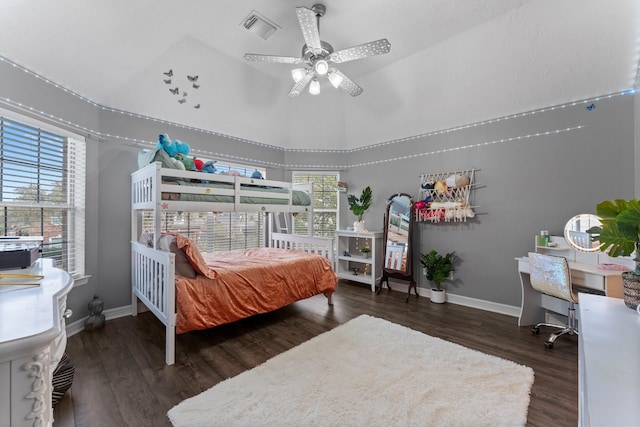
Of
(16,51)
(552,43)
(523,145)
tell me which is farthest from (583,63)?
(16,51)

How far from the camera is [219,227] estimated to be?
13.9 ft

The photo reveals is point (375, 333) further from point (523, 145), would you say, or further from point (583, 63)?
point (583, 63)

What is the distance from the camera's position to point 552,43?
267 centimetres

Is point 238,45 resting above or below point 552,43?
above

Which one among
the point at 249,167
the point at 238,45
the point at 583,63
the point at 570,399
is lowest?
the point at 570,399

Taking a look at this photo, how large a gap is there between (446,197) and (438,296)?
1.38 m

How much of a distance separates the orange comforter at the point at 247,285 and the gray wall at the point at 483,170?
1.24 metres

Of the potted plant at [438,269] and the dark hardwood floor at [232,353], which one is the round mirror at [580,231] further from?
the potted plant at [438,269]

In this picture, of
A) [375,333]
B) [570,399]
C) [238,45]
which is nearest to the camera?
[570,399]

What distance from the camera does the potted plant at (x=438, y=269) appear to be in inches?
146

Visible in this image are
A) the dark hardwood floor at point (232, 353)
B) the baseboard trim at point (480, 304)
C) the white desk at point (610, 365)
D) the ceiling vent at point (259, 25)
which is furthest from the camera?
the baseboard trim at point (480, 304)

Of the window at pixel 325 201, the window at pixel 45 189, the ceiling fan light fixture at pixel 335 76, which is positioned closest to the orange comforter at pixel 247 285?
the window at pixel 45 189

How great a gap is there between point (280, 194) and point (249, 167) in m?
1.37

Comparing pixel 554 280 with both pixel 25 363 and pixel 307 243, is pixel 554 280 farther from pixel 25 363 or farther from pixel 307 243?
pixel 25 363
